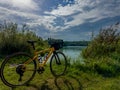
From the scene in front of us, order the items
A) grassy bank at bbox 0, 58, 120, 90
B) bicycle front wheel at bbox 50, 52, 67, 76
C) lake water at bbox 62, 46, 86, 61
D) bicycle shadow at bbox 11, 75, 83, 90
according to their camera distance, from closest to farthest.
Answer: bicycle shadow at bbox 11, 75, 83, 90 < grassy bank at bbox 0, 58, 120, 90 < bicycle front wheel at bbox 50, 52, 67, 76 < lake water at bbox 62, 46, 86, 61

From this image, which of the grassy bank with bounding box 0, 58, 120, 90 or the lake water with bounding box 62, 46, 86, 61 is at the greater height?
the lake water with bounding box 62, 46, 86, 61

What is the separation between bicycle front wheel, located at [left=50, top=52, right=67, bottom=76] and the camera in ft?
23.0

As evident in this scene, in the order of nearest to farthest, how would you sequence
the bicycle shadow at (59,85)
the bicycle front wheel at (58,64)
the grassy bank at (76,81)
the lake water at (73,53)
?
the bicycle shadow at (59,85), the grassy bank at (76,81), the bicycle front wheel at (58,64), the lake water at (73,53)

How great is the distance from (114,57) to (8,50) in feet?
17.2

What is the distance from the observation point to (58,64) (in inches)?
286

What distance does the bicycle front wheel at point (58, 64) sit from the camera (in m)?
7.02

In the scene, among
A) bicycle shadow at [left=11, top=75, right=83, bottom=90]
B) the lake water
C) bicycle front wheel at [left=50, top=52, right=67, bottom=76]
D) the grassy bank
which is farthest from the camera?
the lake water

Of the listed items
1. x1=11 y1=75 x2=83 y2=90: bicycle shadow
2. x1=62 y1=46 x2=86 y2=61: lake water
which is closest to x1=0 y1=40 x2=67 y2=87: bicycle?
x1=11 y1=75 x2=83 y2=90: bicycle shadow

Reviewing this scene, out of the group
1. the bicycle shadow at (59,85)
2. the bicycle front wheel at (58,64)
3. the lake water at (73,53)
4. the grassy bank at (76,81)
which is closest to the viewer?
the bicycle shadow at (59,85)

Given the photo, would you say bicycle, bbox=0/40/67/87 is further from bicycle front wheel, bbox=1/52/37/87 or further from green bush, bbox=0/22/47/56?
green bush, bbox=0/22/47/56

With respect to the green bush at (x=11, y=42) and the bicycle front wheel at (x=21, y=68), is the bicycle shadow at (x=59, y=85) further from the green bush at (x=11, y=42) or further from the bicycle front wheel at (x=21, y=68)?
the green bush at (x=11, y=42)

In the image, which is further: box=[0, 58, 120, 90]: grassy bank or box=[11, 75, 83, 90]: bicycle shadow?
box=[0, 58, 120, 90]: grassy bank

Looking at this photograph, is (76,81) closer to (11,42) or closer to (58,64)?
(58,64)

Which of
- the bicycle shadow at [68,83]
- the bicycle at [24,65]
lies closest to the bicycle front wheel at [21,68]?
the bicycle at [24,65]
